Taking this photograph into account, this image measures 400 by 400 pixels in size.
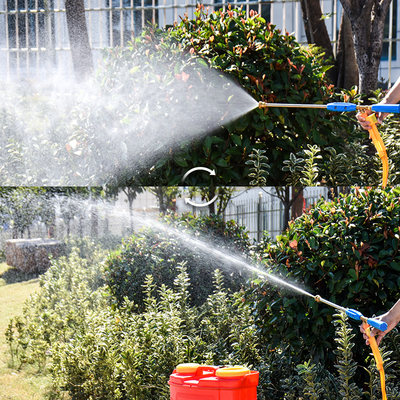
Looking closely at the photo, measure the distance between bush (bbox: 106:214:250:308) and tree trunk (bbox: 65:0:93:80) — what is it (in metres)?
3.07

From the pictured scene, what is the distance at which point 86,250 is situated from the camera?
4180mm

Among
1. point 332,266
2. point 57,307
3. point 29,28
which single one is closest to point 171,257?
point 57,307

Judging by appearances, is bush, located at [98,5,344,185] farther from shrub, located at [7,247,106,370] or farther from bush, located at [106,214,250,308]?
shrub, located at [7,247,106,370]

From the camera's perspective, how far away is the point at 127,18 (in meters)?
8.63

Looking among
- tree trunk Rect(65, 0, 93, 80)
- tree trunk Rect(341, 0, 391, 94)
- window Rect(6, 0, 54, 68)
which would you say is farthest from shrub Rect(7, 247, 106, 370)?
window Rect(6, 0, 54, 68)

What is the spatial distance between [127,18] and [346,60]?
3.53 meters

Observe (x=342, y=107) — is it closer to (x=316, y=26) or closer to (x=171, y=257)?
(x=171, y=257)

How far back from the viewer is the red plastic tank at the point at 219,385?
2332 millimetres

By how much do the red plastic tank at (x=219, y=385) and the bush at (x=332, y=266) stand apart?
25.6 inches

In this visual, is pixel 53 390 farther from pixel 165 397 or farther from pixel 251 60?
pixel 251 60

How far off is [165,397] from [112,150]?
1.72 m

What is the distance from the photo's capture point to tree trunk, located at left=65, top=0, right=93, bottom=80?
6.66 meters

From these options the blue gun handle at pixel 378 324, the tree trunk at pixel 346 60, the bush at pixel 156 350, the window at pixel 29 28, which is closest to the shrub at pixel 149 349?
the bush at pixel 156 350

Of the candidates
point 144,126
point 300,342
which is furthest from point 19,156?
point 300,342
